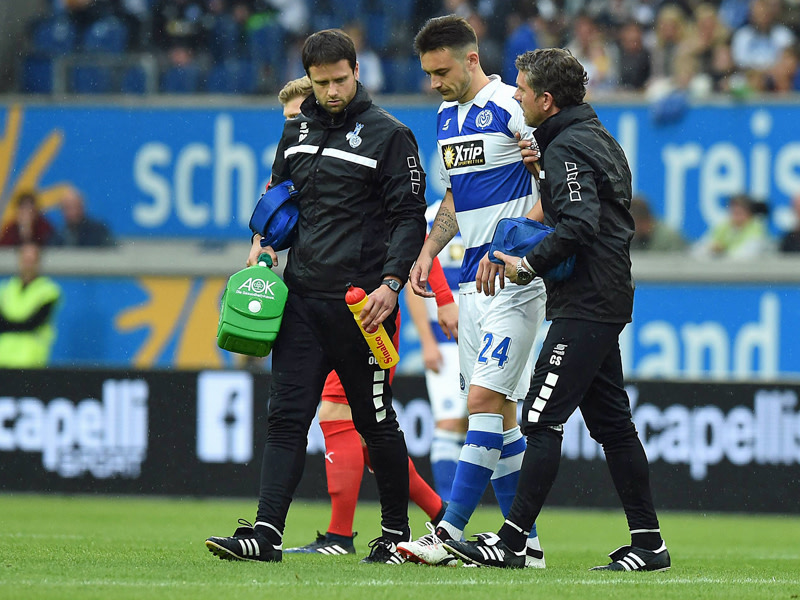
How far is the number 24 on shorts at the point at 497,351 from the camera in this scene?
639cm

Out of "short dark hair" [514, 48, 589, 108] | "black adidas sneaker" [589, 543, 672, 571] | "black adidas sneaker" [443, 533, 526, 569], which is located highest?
"short dark hair" [514, 48, 589, 108]

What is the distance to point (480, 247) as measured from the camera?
265 inches

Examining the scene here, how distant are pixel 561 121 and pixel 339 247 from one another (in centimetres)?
115

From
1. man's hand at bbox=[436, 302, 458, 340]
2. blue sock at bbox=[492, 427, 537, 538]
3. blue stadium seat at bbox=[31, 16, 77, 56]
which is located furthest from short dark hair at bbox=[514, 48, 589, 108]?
blue stadium seat at bbox=[31, 16, 77, 56]

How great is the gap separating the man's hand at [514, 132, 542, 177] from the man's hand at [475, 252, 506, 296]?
58cm

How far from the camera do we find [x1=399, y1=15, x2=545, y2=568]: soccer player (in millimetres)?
6363

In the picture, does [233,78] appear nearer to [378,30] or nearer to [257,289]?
[378,30]

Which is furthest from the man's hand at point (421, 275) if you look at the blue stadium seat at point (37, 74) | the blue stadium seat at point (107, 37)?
the blue stadium seat at point (37, 74)

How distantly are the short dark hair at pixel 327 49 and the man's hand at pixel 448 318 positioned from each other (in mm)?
1996

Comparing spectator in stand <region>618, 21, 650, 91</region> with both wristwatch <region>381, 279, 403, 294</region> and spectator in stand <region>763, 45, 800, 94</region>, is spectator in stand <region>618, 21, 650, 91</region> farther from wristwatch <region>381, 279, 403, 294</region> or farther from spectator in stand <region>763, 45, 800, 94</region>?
wristwatch <region>381, 279, 403, 294</region>

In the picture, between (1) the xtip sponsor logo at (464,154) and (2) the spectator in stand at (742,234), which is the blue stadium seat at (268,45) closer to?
(2) the spectator in stand at (742,234)

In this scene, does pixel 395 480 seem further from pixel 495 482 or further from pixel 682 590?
pixel 682 590

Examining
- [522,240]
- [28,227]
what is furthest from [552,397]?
[28,227]

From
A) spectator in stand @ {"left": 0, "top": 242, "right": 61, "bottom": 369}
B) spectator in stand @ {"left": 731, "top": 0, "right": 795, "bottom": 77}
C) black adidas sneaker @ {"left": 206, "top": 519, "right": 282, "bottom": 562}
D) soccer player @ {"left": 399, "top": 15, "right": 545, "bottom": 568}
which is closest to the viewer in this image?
black adidas sneaker @ {"left": 206, "top": 519, "right": 282, "bottom": 562}
